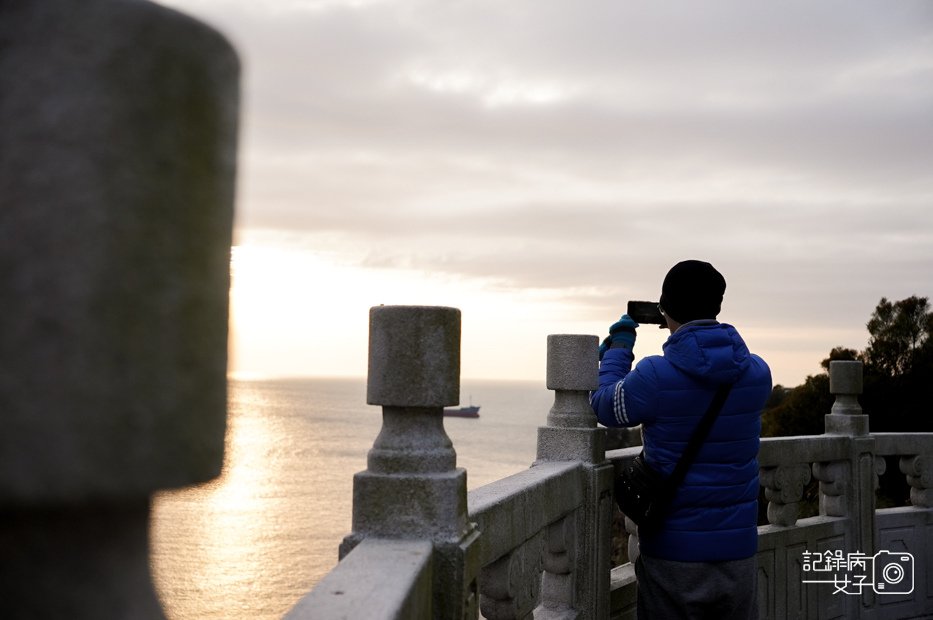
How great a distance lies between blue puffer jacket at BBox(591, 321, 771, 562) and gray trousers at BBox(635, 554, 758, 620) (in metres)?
0.05

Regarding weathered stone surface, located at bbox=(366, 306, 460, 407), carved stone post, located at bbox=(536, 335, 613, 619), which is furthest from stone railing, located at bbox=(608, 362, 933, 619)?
weathered stone surface, located at bbox=(366, 306, 460, 407)

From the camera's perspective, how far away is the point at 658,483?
161 inches

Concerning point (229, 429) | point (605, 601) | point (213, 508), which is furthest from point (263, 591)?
point (229, 429)

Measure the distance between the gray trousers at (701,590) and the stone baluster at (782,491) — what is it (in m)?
3.34

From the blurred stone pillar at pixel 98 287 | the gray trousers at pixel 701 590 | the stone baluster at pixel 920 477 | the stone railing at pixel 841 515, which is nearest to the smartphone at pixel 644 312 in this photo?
the gray trousers at pixel 701 590

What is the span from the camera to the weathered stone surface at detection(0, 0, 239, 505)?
0.80 metres

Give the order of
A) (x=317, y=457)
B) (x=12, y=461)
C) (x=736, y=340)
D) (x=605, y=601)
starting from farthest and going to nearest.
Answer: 1. (x=317, y=457)
2. (x=605, y=601)
3. (x=736, y=340)
4. (x=12, y=461)

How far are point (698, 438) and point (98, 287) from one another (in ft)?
11.6

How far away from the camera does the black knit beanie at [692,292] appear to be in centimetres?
402

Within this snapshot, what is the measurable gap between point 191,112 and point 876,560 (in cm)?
910

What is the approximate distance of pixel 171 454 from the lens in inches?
34.2

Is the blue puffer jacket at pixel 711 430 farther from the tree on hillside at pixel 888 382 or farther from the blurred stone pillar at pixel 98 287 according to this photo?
the tree on hillside at pixel 888 382

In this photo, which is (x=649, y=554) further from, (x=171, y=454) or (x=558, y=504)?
(x=171, y=454)

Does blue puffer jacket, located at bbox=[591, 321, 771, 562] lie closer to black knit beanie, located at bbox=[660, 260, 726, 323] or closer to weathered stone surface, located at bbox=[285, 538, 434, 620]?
black knit beanie, located at bbox=[660, 260, 726, 323]
